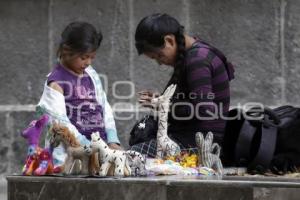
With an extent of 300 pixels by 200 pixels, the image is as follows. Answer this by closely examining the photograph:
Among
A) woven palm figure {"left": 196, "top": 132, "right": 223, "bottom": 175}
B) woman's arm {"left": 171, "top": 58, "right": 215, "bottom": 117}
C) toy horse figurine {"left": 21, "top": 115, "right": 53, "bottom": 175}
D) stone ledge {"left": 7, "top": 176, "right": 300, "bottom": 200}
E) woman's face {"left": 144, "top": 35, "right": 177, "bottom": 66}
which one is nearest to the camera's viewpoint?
stone ledge {"left": 7, "top": 176, "right": 300, "bottom": 200}

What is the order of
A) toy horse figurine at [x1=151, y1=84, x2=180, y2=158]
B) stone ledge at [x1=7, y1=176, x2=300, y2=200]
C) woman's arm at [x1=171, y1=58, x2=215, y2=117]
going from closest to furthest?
stone ledge at [x1=7, y1=176, x2=300, y2=200] < toy horse figurine at [x1=151, y1=84, x2=180, y2=158] < woman's arm at [x1=171, y1=58, x2=215, y2=117]

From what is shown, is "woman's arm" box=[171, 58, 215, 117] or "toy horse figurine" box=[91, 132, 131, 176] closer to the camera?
"toy horse figurine" box=[91, 132, 131, 176]

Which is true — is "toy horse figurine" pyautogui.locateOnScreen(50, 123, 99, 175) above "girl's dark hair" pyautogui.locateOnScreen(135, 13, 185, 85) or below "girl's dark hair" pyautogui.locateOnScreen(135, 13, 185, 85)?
below

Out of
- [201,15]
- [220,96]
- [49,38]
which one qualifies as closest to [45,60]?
[49,38]

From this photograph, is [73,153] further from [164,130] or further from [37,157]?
[164,130]

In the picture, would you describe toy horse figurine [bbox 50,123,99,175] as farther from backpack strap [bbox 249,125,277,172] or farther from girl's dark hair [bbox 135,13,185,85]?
backpack strap [bbox 249,125,277,172]

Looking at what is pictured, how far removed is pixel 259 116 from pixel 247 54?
1722 millimetres

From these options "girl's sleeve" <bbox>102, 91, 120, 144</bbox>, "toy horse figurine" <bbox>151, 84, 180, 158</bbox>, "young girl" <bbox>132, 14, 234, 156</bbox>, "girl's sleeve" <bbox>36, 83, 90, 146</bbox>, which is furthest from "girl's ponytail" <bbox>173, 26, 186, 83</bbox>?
"girl's sleeve" <bbox>36, 83, 90, 146</bbox>

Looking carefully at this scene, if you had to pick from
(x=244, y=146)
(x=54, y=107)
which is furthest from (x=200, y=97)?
(x=54, y=107)

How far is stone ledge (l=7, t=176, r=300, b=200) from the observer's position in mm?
3807

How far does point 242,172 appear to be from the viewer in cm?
504

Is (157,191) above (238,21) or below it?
below

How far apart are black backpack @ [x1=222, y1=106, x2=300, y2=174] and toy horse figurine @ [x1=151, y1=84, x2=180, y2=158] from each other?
0.54 m

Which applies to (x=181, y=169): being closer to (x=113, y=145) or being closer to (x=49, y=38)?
(x=113, y=145)
